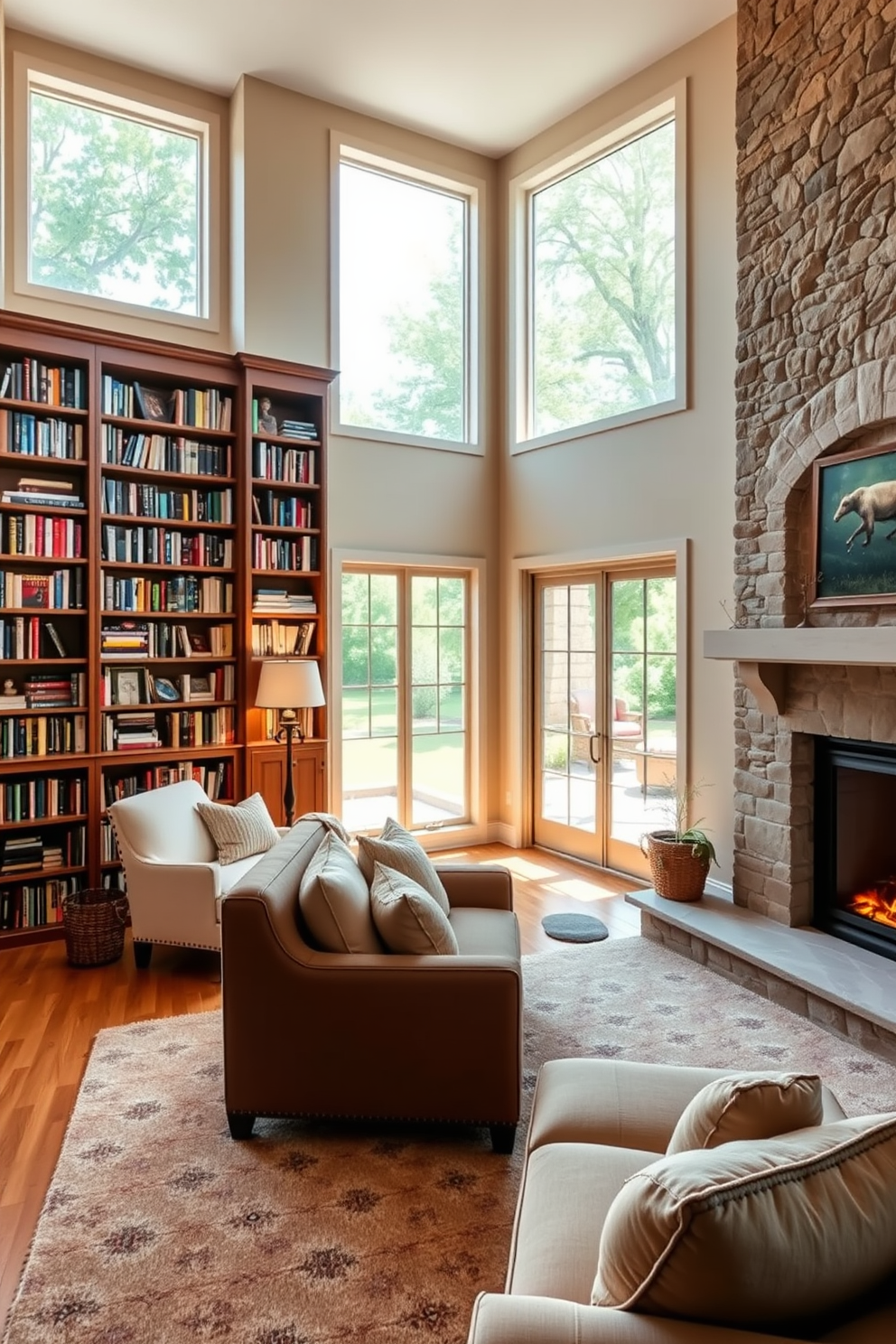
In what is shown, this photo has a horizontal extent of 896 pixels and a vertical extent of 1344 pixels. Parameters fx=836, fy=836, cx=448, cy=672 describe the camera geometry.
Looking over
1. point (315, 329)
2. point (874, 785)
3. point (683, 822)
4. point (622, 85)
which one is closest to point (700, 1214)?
point (874, 785)

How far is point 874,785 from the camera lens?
3863 millimetres

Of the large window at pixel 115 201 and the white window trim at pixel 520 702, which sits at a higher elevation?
the large window at pixel 115 201

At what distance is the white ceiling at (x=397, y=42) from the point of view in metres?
4.41

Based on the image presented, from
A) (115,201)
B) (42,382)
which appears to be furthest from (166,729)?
(115,201)

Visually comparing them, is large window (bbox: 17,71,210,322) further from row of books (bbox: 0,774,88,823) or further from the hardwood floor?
the hardwood floor

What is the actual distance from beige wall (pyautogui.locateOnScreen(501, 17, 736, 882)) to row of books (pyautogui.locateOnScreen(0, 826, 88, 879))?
3.41 meters

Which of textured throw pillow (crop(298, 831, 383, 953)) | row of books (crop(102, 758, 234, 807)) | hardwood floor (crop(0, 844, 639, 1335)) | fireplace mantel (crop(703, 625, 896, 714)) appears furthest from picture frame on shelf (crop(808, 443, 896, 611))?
row of books (crop(102, 758, 234, 807))

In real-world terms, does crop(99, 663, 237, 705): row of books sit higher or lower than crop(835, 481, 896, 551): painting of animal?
lower

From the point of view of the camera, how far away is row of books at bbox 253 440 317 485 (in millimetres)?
5027

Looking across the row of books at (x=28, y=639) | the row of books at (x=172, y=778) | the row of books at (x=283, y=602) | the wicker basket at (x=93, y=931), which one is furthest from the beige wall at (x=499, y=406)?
the wicker basket at (x=93, y=931)

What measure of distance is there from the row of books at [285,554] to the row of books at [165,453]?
0.48 m

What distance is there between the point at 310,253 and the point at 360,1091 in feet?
16.0

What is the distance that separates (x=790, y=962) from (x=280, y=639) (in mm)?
3267

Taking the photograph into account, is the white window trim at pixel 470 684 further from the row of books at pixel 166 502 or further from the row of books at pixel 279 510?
the row of books at pixel 166 502
